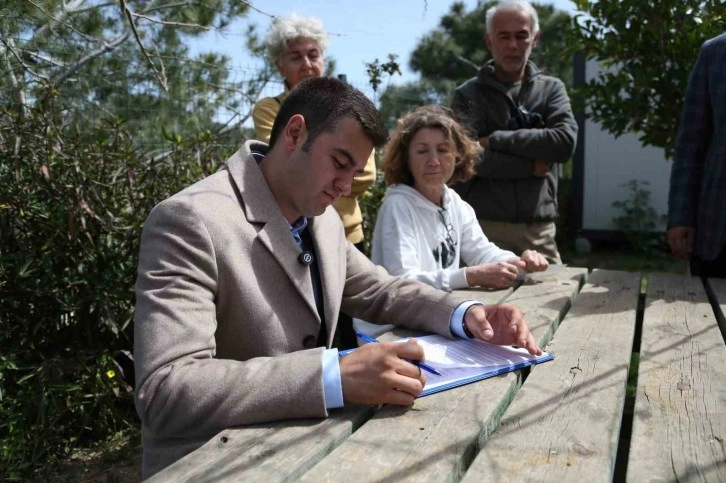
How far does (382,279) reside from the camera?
2.19 meters

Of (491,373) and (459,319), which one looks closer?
(491,373)

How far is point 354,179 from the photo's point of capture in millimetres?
3084

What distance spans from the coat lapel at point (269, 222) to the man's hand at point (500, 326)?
42cm

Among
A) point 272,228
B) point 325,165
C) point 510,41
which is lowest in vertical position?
point 272,228

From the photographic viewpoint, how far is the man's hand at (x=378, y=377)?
1.36 metres

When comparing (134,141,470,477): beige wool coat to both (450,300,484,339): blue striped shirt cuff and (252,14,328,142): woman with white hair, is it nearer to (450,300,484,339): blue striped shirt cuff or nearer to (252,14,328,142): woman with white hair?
(450,300,484,339): blue striped shirt cuff

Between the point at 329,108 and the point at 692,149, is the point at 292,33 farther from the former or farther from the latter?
the point at 692,149

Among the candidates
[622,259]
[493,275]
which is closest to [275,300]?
[493,275]

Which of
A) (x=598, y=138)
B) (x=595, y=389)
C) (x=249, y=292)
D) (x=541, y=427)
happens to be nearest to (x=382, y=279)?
(x=249, y=292)

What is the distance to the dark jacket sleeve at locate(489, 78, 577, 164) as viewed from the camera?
3.55m

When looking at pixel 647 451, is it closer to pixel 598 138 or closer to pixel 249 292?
pixel 249 292

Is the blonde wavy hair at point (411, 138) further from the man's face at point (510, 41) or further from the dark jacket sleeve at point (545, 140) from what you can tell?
the man's face at point (510, 41)

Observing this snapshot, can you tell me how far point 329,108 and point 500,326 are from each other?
2.30 feet

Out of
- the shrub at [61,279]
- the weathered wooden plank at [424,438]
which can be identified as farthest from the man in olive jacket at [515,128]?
the weathered wooden plank at [424,438]
